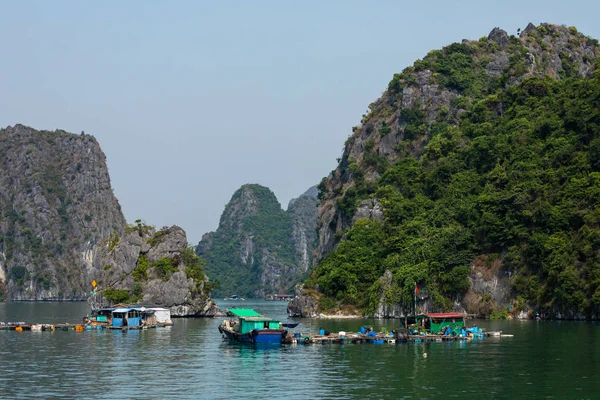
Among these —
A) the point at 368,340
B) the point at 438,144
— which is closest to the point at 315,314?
the point at 438,144

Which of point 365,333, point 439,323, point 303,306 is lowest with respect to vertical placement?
point 365,333

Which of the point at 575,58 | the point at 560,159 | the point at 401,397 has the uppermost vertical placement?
the point at 575,58

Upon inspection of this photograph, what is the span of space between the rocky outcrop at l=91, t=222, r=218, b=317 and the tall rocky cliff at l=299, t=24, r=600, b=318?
60.5ft

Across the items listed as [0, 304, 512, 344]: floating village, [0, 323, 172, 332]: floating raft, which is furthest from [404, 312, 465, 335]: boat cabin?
[0, 323, 172, 332]: floating raft

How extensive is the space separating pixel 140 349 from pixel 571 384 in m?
35.9

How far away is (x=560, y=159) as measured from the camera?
10456 centimetres

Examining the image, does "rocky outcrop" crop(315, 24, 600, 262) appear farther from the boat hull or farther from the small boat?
the boat hull

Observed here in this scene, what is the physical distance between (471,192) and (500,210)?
14.4 metres

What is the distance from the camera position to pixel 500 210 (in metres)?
102

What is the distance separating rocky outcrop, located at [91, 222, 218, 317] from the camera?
12044 centimetres

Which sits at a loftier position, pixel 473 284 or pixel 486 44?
pixel 486 44

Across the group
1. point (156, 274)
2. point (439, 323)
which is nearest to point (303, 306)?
point (156, 274)

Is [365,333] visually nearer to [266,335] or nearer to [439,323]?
[439,323]

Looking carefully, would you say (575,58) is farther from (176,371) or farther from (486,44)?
(176,371)
